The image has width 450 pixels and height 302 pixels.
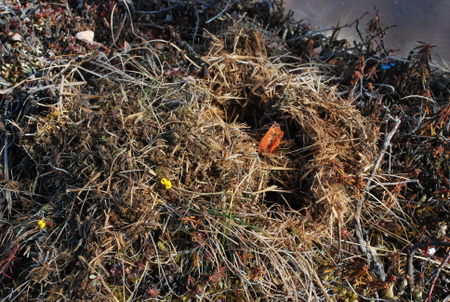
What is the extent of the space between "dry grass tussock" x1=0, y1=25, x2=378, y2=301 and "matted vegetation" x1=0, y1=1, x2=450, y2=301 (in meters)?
0.01

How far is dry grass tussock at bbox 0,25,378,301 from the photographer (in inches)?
87.5

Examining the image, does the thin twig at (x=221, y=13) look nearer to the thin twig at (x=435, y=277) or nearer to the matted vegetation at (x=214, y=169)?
the matted vegetation at (x=214, y=169)

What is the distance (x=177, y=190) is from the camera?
2357 millimetres

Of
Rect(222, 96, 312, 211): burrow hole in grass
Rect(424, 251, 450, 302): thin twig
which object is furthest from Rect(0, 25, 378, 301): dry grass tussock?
Rect(424, 251, 450, 302): thin twig

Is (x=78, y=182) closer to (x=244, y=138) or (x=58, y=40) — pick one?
(x=244, y=138)

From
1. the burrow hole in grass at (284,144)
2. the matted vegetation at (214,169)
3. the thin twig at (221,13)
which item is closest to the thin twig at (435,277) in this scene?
the matted vegetation at (214,169)

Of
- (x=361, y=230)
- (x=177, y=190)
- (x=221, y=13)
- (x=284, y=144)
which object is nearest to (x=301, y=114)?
(x=284, y=144)

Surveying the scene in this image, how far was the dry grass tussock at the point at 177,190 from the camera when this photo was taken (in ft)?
7.29

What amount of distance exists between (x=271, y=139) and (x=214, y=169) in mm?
401

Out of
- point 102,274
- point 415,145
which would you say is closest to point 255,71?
point 415,145

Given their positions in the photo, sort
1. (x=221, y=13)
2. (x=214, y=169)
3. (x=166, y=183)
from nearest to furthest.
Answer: (x=166, y=183), (x=214, y=169), (x=221, y=13)

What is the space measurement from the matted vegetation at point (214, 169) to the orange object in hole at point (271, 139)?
51 millimetres

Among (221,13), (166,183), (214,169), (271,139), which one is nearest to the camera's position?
(166,183)

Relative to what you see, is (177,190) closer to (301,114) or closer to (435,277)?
(301,114)
